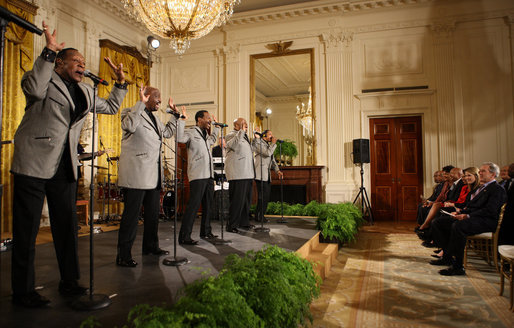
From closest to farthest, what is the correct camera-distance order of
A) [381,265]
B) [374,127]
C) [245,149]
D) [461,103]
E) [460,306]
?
[460,306]
[381,265]
[245,149]
[461,103]
[374,127]

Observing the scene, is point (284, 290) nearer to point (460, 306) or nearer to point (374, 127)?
point (460, 306)

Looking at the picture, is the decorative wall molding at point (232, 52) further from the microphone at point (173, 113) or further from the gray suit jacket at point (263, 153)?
the microphone at point (173, 113)

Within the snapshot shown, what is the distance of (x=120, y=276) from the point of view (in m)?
2.18

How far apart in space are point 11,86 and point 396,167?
714 cm

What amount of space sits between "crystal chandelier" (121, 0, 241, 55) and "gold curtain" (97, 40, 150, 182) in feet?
7.80

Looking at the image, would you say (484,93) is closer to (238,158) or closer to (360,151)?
(360,151)

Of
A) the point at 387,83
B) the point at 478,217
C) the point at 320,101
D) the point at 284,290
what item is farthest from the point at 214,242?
the point at 387,83

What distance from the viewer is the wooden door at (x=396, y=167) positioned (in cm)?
707

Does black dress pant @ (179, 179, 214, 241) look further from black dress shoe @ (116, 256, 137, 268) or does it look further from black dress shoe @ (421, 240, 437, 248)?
black dress shoe @ (421, 240, 437, 248)

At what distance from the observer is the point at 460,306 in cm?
251

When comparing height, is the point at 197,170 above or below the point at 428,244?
above

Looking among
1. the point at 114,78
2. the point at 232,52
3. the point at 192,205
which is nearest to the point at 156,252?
the point at 192,205

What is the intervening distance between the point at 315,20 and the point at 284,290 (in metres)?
7.05

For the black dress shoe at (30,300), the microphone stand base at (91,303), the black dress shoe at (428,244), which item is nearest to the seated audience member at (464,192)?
the black dress shoe at (428,244)
